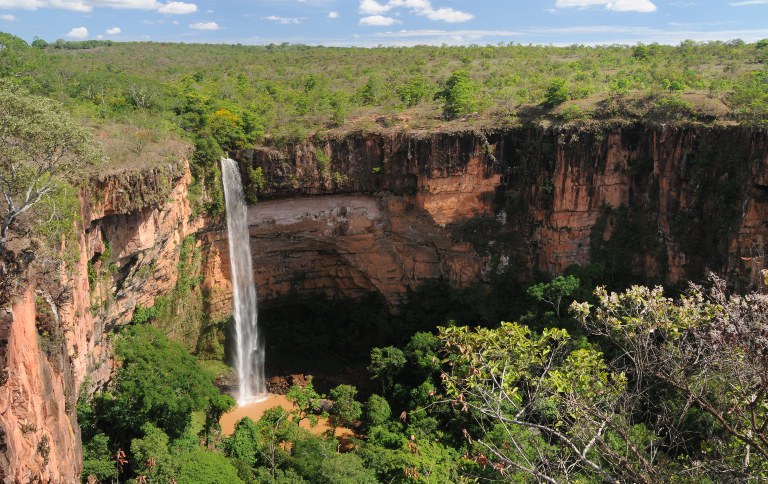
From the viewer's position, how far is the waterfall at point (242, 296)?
20609 mm

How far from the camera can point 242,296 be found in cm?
2164

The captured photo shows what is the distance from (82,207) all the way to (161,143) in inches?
227

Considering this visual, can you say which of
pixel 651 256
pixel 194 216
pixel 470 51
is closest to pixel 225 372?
pixel 194 216

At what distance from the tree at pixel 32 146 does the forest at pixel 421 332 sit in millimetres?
53

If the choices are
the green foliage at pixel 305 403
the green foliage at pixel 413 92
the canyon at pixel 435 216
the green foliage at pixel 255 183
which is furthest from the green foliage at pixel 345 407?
the green foliage at pixel 413 92

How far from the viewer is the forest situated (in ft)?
23.1

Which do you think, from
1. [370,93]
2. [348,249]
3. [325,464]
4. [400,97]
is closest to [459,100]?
[400,97]

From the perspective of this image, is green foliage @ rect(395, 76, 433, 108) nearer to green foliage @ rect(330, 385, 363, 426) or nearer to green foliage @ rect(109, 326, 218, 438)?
green foliage @ rect(330, 385, 363, 426)

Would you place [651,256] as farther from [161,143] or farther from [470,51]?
[470,51]

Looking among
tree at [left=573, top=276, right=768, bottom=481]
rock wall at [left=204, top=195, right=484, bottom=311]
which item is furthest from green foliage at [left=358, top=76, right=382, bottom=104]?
tree at [left=573, top=276, right=768, bottom=481]

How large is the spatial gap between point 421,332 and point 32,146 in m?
14.6

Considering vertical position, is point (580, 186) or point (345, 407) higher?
point (580, 186)

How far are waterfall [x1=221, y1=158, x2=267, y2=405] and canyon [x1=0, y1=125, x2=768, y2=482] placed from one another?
0.43 m

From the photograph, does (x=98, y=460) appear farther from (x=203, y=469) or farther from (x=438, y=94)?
(x=438, y=94)
